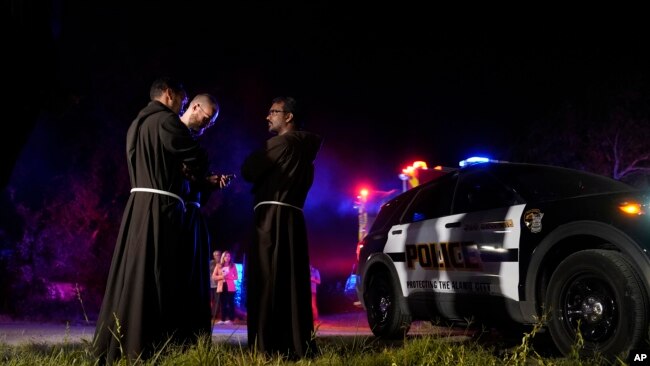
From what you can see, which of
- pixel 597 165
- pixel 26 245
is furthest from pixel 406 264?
pixel 597 165

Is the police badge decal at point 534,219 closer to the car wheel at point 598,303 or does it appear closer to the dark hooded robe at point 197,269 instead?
the car wheel at point 598,303

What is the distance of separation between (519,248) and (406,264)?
1828 millimetres

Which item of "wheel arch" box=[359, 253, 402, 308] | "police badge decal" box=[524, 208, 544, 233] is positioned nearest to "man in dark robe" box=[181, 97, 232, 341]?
"police badge decal" box=[524, 208, 544, 233]

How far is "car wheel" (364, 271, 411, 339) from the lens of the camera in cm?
629

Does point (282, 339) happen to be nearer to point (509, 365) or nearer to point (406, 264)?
point (509, 365)

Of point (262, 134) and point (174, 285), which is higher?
point (262, 134)

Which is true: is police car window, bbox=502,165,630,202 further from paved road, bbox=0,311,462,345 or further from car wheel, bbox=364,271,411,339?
car wheel, bbox=364,271,411,339

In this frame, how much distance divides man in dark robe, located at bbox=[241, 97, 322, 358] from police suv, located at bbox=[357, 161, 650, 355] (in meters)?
1.73

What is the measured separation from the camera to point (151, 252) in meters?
3.83

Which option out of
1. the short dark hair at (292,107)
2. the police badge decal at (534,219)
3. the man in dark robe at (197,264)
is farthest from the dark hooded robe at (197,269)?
the police badge decal at (534,219)

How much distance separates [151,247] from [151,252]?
0.04 meters

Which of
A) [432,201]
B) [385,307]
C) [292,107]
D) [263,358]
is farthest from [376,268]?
[263,358]

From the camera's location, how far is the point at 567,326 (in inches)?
163

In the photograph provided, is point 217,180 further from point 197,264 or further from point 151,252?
point 151,252
